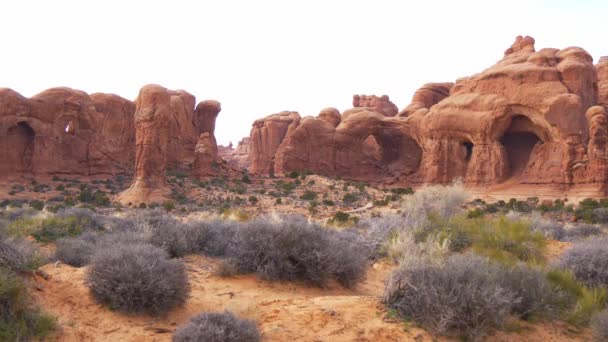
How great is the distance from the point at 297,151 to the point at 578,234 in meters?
27.7

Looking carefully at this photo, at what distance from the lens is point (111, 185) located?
3231cm

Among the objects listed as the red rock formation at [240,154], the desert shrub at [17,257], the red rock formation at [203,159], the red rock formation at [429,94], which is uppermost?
the red rock formation at [429,94]

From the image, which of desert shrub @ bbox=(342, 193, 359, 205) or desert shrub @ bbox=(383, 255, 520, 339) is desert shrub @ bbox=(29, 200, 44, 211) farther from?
desert shrub @ bbox=(383, 255, 520, 339)

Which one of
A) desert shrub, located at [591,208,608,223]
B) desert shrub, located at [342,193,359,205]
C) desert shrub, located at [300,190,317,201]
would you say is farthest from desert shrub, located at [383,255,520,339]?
desert shrub, located at [300,190,317,201]

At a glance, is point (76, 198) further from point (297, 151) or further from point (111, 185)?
point (297, 151)

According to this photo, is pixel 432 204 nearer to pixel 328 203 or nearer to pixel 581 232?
pixel 581 232

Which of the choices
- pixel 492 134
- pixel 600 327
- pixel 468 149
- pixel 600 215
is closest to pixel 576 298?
pixel 600 327

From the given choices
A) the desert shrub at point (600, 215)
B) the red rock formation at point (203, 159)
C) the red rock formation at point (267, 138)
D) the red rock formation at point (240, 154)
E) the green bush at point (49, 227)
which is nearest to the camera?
the green bush at point (49, 227)

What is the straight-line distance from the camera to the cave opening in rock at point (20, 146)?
31.0m

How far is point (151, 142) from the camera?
2670 centimetres

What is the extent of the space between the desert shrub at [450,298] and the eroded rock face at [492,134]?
27454mm

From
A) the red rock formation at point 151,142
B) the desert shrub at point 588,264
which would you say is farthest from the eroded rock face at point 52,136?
the desert shrub at point 588,264

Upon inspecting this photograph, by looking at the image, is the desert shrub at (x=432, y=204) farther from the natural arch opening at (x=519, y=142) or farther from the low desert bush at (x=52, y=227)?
the natural arch opening at (x=519, y=142)

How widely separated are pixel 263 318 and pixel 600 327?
383 centimetres
